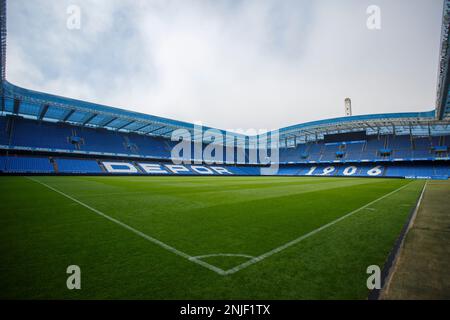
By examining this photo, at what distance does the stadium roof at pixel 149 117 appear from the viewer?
20.5 m

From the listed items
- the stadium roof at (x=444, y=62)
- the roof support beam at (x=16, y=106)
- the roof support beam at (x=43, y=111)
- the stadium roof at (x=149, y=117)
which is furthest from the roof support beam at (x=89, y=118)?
the stadium roof at (x=444, y=62)

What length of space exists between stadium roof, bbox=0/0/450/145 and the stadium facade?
0.47 ft

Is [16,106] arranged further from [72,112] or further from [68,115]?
[72,112]

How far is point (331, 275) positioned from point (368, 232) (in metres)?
2.67

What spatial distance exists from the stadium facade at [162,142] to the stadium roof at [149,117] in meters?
0.14

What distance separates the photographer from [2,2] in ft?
43.7

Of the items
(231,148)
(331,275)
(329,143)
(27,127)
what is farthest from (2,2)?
(329,143)

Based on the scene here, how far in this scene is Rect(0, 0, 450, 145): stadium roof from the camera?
20.5 m

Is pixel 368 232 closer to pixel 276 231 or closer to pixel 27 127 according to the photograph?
pixel 276 231

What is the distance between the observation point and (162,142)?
171ft

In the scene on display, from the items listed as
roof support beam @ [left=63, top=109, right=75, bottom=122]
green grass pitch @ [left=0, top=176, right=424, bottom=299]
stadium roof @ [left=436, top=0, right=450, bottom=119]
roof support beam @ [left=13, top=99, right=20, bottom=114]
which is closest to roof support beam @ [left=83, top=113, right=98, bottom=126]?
roof support beam @ [left=63, top=109, right=75, bottom=122]

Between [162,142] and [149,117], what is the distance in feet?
52.4

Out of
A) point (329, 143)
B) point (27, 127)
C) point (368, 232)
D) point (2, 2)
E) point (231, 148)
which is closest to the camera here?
point (368, 232)

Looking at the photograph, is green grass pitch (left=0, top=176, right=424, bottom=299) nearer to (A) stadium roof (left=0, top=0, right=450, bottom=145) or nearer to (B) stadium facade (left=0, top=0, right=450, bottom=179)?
(A) stadium roof (left=0, top=0, right=450, bottom=145)
